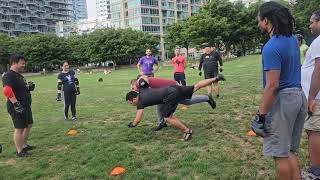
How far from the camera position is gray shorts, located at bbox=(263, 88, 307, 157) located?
4777 millimetres

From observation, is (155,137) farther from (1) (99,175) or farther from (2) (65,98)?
(2) (65,98)

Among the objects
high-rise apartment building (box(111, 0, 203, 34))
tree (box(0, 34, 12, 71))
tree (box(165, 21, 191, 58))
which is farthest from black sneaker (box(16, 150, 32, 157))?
high-rise apartment building (box(111, 0, 203, 34))

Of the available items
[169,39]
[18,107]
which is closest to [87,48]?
[169,39]

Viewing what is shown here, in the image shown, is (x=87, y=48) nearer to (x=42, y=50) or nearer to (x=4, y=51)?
(x=42, y=50)

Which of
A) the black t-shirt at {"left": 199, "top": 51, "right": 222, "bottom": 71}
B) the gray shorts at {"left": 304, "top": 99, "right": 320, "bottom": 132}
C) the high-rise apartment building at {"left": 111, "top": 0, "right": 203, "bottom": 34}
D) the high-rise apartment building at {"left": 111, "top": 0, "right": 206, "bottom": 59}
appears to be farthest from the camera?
the high-rise apartment building at {"left": 111, "top": 0, "right": 203, "bottom": 34}

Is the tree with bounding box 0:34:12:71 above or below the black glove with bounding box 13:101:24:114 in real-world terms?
above

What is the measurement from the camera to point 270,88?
464cm

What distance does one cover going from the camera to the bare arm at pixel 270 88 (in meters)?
4.63

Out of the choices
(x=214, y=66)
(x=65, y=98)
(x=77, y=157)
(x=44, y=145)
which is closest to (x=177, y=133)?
(x=77, y=157)

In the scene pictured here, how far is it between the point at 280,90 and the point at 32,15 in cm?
17559

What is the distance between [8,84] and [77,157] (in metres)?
1.98

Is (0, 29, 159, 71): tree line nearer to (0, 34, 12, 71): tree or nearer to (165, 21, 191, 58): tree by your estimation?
(0, 34, 12, 71): tree

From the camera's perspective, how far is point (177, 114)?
39.2 ft

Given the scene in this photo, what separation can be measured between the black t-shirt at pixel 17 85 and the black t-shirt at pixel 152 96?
7.71 feet
